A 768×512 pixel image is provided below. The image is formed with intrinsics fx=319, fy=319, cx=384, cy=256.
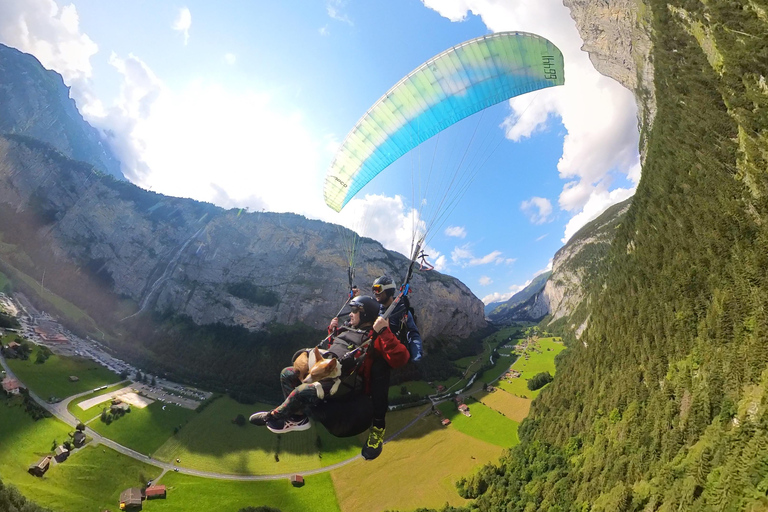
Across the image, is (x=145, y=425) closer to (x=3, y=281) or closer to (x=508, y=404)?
(x=508, y=404)

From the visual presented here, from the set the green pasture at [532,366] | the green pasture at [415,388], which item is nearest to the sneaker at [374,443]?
the green pasture at [532,366]

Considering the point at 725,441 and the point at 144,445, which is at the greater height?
the point at 725,441

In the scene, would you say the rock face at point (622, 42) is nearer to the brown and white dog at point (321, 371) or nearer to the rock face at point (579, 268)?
the brown and white dog at point (321, 371)

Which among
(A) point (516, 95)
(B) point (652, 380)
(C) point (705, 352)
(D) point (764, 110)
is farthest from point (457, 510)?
(D) point (764, 110)

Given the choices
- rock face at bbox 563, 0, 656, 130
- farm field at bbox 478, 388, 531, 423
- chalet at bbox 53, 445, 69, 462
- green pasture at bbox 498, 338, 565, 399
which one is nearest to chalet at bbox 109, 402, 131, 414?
chalet at bbox 53, 445, 69, 462

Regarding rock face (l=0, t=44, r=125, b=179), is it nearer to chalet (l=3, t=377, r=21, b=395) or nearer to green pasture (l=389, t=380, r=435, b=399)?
chalet (l=3, t=377, r=21, b=395)

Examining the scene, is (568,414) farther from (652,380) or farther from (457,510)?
(457,510)
